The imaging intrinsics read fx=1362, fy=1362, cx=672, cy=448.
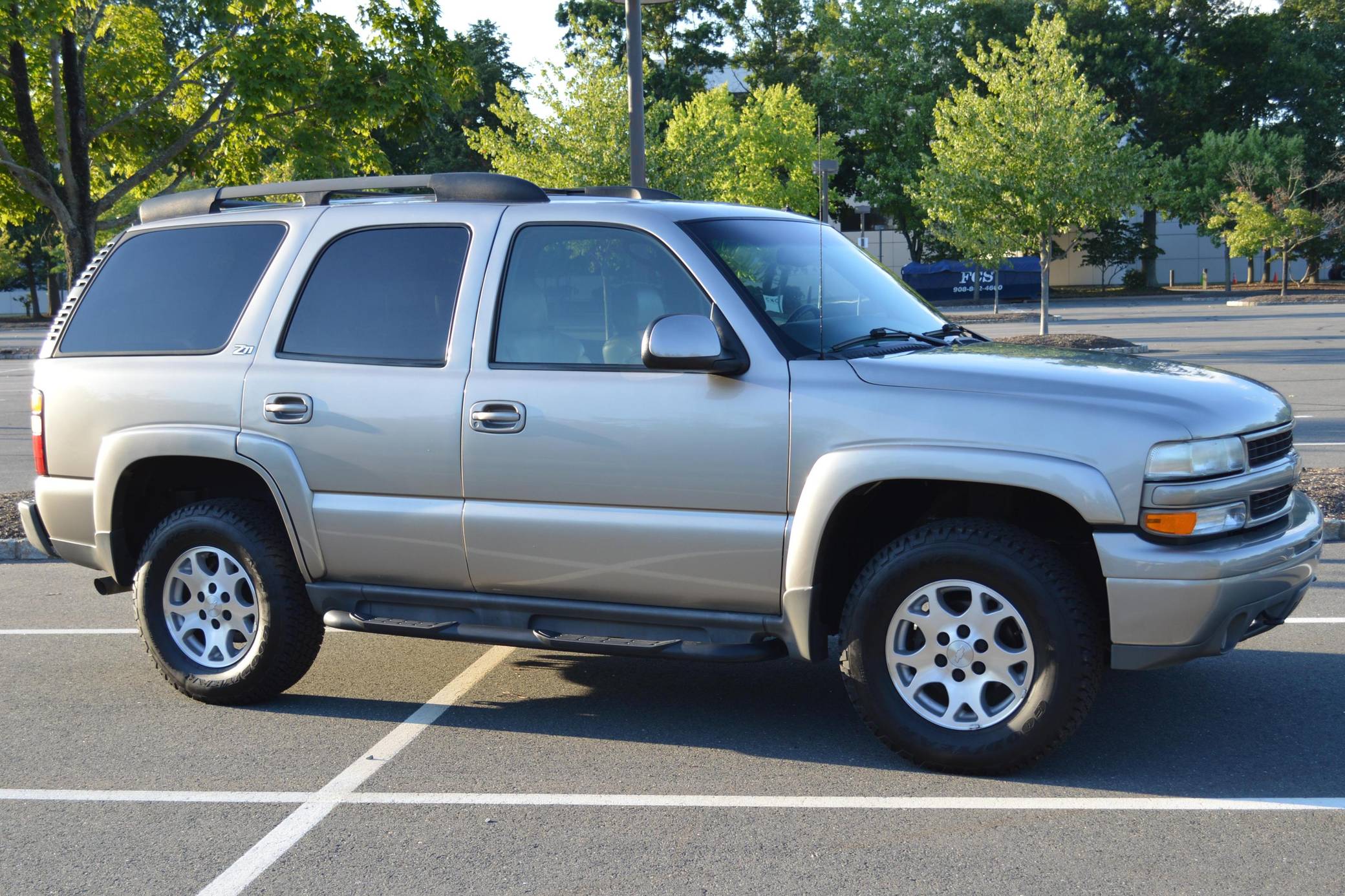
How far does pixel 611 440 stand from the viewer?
4.86 meters

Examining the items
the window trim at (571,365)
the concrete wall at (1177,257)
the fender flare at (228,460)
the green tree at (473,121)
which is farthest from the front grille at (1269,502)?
the concrete wall at (1177,257)

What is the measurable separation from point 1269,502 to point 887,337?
1442 mm

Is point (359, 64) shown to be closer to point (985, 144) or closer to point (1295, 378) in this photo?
point (1295, 378)

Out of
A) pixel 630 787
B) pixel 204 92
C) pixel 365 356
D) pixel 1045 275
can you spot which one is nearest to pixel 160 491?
pixel 365 356

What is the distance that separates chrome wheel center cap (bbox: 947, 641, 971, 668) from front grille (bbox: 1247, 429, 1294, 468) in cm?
110

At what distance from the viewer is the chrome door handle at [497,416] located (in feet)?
16.4

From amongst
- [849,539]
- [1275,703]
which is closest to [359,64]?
[849,539]

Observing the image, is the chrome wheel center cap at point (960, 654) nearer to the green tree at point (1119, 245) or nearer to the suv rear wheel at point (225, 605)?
the suv rear wheel at point (225, 605)

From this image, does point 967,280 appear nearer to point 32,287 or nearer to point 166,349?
point 32,287

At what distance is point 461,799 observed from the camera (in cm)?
452

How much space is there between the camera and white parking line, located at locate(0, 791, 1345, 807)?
4.32 metres

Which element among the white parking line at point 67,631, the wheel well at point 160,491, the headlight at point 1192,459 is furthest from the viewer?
the white parking line at point 67,631

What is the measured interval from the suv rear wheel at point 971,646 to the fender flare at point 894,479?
185 mm

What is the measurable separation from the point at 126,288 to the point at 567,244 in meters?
2.17
